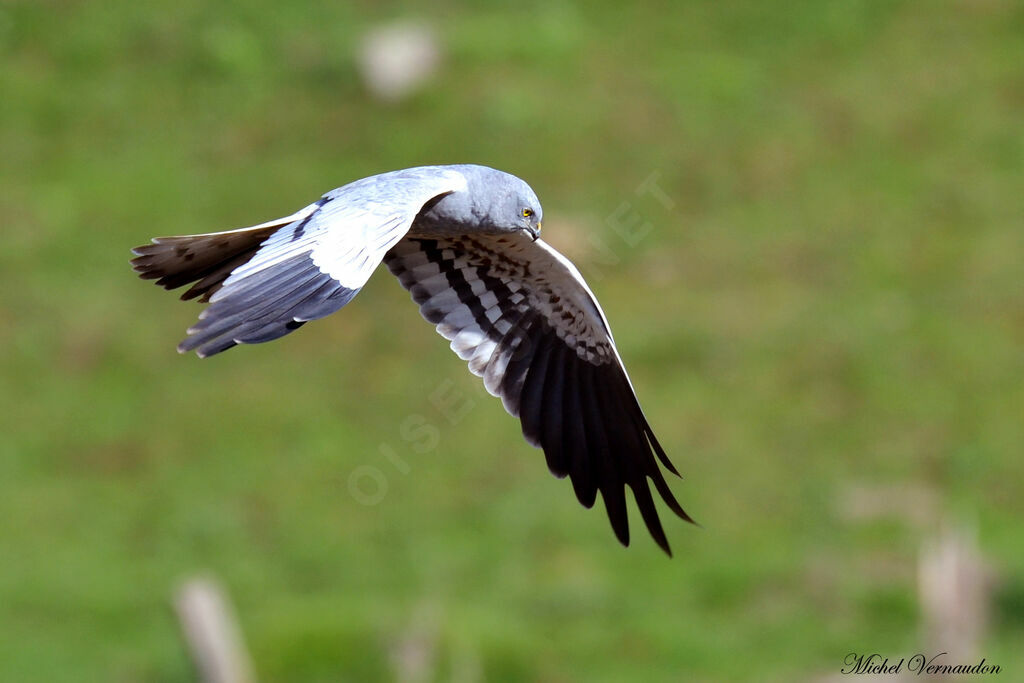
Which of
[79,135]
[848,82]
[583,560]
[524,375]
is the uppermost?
[79,135]

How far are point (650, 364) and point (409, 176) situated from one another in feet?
34.2

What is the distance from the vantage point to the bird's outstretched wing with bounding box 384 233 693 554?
354 inches

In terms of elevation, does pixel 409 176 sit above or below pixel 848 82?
below

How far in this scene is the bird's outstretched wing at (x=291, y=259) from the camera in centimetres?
635

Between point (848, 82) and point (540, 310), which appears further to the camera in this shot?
point (848, 82)

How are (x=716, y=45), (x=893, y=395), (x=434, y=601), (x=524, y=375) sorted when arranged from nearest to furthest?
(x=524, y=375), (x=434, y=601), (x=893, y=395), (x=716, y=45)

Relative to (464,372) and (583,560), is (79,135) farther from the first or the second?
(583,560)

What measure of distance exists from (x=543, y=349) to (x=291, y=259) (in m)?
2.68

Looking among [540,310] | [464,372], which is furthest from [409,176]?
[464,372]

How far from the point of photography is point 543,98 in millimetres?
21141
